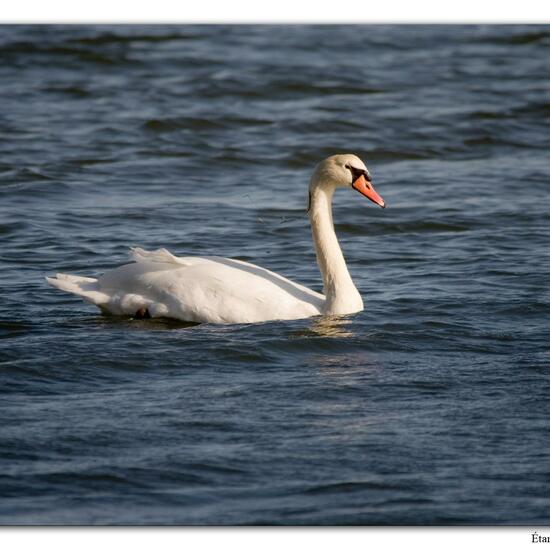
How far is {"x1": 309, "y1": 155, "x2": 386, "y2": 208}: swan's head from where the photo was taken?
10.0 m

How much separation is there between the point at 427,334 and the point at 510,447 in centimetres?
237

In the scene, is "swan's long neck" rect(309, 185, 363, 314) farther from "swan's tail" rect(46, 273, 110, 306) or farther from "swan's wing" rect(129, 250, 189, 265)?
"swan's tail" rect(46, 273, 110, 306)

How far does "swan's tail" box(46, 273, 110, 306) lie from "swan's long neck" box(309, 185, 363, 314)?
5.32 ft

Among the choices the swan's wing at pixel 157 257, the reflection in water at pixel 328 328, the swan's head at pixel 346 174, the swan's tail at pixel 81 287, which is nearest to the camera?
the reflection in water at pixel 328 328

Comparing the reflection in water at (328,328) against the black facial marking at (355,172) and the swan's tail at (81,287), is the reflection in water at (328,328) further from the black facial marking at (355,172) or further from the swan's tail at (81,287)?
the swan's tail at (81,287)

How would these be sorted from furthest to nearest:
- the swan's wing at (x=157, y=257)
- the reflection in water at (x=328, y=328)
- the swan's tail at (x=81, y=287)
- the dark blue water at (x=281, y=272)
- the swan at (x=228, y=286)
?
the swan's tail at (x=81, y=287), the swan's wing at (x=157, y=257), the swan at (x=228, y=286), the reflection in water at (x=328, y=328), the dark blue water at (x=281, y=272)

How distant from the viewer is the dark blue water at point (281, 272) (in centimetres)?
659

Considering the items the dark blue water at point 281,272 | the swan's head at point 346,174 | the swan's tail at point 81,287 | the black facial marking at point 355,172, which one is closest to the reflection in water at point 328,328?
the dark blue water at point 281,272

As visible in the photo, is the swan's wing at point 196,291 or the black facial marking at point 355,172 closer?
the swan's wing at point 196,291

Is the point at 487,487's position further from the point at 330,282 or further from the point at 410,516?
the point at 330,282

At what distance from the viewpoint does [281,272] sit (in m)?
11.7

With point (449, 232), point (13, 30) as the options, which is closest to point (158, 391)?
point (449, 232)

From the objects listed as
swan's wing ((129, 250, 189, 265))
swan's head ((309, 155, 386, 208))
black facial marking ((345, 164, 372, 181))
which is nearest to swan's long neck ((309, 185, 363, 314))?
swan's head ((309, 155, 386, 208))

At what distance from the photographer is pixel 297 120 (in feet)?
61.7
